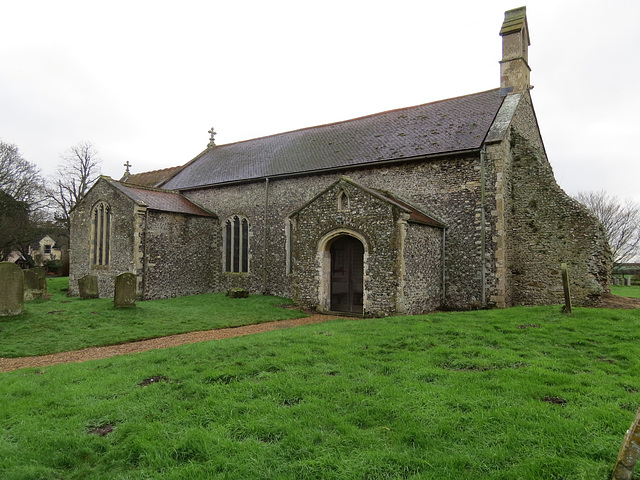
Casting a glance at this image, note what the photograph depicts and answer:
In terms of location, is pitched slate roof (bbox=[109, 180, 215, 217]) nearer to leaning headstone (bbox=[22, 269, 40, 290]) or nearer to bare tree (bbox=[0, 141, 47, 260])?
leaning headstone (bbox=[22, 269, 40, 290])

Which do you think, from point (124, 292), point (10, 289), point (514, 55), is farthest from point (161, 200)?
point (514, 55)

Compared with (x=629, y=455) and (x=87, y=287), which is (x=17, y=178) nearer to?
(x=87, y=287)

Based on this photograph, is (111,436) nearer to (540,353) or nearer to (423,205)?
(540,353)

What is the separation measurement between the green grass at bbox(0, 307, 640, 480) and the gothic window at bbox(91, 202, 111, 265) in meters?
13.2

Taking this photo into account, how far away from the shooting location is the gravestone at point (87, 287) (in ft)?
53.6

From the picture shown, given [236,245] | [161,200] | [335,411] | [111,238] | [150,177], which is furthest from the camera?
[150,177]

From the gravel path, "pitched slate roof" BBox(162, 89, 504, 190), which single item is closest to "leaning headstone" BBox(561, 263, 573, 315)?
"pitched slate roof" BBox(162, 89, 504, 190)

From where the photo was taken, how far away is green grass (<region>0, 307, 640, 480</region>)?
3.39 m

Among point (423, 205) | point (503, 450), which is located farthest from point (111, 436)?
point (423, 205)

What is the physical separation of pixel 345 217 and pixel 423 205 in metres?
3.59

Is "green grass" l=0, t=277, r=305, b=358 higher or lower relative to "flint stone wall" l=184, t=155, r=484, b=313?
lower

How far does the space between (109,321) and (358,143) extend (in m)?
13.0

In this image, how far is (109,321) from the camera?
11750mm

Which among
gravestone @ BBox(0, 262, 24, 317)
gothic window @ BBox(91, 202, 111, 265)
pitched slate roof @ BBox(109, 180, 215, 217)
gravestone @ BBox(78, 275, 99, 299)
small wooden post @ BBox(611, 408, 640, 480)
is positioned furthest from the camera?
gothic window @ BBox(91, 202, 111, 265)
